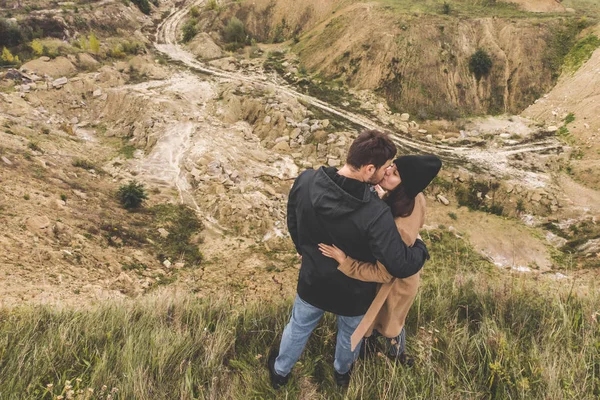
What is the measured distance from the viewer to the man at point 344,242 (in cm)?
244

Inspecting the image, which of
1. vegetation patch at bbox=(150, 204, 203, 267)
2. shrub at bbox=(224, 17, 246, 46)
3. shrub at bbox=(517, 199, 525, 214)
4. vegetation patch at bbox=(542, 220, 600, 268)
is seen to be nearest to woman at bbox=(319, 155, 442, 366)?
vegetation patch at bbox=(150, 204, 203, 267)

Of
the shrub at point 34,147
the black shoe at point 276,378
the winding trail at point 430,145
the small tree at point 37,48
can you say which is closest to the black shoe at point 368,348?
the black shoe at point 276,378

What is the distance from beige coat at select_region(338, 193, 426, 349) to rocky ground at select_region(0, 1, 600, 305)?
2.43 meters

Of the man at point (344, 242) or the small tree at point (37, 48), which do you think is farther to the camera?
the small tree at point (37, 48)

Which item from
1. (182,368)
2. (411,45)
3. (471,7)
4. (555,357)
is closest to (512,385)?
(555,357)

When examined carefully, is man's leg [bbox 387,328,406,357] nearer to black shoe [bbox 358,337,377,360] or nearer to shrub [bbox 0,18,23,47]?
black shoe [bbox 358,337,377,360]

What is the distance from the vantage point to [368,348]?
133 inches

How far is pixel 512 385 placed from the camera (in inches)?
107

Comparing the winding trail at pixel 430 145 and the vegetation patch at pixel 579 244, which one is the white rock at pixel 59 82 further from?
the vegetation patch at pixel 579 244

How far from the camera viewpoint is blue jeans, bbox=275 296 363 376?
3014 millimetres

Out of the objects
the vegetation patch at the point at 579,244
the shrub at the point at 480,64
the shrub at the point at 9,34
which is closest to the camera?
the vegetation patch at the point at 579,244

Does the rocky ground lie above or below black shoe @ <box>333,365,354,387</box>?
below

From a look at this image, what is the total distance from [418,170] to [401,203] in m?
0.32

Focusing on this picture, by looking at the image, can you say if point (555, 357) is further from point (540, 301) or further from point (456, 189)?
point (456, 189)
